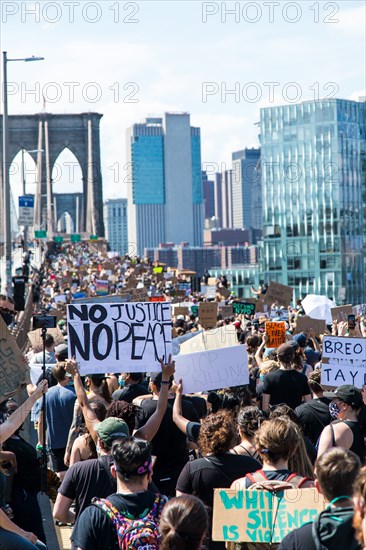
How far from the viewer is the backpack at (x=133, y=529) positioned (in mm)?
4742

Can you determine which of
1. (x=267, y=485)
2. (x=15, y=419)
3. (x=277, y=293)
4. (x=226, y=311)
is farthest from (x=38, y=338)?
(x=226, y=311)

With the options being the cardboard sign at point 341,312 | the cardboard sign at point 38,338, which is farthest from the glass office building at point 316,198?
the cardboard sign at point 38,338

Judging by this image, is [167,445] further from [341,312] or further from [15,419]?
[341,312]

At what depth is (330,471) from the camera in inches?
173

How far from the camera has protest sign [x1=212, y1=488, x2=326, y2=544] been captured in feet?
16.0

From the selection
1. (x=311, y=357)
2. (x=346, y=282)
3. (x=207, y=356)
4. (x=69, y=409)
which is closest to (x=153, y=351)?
(x=207, y=356)

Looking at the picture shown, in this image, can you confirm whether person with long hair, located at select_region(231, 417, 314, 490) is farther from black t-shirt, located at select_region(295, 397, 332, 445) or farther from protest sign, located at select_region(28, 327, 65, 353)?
protest sign, located at select_region(28, 327, 65, 353)

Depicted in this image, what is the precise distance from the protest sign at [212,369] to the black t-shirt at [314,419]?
19.3 inches

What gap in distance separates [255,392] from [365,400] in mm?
3101

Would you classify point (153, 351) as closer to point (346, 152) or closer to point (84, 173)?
point (346, 152)

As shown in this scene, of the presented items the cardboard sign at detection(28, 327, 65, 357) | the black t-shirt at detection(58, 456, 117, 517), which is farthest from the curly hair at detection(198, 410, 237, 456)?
the cardboard sign at detection(28, 327, 65, 357)

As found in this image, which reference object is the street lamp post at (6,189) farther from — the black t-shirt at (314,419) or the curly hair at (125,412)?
the curly hair at (125,412)

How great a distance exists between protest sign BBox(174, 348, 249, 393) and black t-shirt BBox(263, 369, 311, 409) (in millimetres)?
850

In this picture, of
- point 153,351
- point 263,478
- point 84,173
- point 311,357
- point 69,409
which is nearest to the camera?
point 263,478
